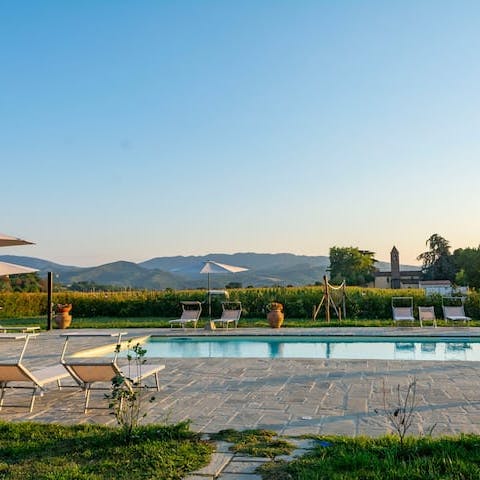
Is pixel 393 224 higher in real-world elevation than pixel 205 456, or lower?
higher

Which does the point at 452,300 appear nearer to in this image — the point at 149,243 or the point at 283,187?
the point at 283,187

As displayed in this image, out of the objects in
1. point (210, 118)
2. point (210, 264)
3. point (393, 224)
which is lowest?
point (210, 264)

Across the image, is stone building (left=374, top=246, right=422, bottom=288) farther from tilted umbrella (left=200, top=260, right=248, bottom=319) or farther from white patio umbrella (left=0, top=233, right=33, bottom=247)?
white patio umbrella (left=0, top=233, right=33, bottom=247)

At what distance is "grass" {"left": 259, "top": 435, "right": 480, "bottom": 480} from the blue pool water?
21.9 feet

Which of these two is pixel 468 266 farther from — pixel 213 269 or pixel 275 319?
pixel 275 319

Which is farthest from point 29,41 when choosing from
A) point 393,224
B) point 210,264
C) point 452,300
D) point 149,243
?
point 393,224

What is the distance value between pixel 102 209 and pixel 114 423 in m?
19.9

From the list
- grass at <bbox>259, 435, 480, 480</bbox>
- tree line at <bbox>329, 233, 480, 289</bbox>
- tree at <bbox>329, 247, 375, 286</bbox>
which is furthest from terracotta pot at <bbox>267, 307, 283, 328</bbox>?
tree at <bbox>329, 247, 375, 286</bbox>

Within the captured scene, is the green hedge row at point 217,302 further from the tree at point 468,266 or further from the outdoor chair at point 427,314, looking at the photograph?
the tree at point 468,266

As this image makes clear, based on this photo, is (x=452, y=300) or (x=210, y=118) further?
(x=452, y=300)

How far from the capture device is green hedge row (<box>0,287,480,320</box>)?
18.1 m

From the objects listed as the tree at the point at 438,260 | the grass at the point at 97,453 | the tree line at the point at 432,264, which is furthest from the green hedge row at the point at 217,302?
the tree at the point at 438,260

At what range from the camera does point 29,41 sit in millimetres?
12102

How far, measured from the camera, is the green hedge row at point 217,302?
1809 cm
